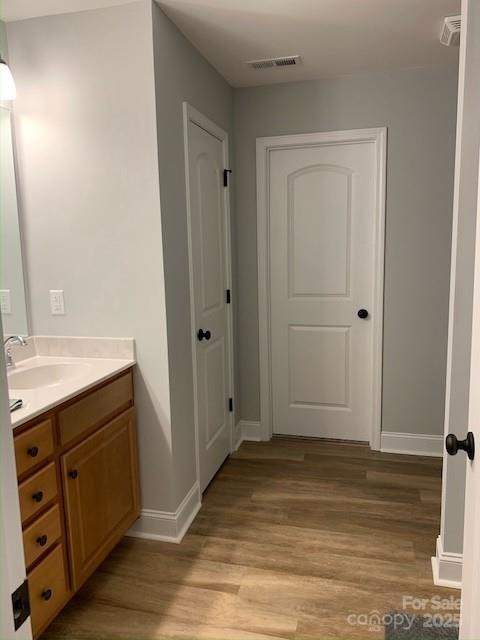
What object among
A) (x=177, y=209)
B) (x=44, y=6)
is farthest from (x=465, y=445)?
(x=44, y=6)

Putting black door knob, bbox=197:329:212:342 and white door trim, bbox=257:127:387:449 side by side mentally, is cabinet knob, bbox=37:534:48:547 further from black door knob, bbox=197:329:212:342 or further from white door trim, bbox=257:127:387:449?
white door trim, bbox=257:127:387:449

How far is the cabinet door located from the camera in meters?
1.85

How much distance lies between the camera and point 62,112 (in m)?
2.21

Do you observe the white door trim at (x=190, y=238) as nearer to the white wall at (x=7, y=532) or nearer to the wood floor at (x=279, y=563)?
the wood floor at (x=279, y=563)

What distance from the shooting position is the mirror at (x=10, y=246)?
88.7 inches

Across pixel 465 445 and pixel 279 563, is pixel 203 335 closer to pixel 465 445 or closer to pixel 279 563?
pixel 279 563

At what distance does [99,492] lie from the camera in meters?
2.02

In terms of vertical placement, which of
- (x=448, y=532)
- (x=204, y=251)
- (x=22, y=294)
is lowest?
(x=448, y=532)

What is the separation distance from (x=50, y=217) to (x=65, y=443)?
1106mm

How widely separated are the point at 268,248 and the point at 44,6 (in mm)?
1882

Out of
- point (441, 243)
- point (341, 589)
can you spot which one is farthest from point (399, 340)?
point (341, 589)

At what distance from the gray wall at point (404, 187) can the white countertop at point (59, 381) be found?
1.52m

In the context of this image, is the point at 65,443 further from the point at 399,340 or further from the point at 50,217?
the point at 399,340

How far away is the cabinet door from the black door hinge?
1.17 m
